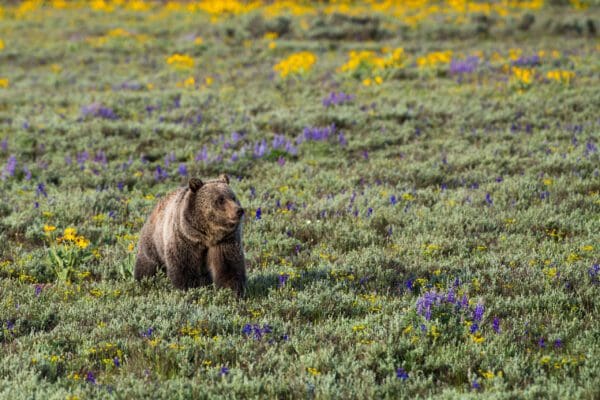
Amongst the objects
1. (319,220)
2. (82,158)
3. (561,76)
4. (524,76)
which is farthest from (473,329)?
(561,76)

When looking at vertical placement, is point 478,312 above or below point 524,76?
below

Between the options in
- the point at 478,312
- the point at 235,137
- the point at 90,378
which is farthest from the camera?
the point at 235,137

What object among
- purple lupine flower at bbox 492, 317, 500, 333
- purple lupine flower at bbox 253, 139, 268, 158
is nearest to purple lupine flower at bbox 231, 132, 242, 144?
purple lupine flower at bbox 253, 139, 268, 158

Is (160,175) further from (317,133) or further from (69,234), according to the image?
(69,234)

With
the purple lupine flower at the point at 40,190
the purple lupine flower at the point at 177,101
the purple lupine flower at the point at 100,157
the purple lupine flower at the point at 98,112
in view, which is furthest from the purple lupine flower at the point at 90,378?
the purple lupine flower at the point at 177,101

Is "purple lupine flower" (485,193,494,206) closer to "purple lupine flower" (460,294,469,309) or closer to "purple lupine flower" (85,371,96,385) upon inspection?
"purple lupine flower" (460,294,469,309)

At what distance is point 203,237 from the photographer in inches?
230

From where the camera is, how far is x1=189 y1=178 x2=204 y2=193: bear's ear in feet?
19.0

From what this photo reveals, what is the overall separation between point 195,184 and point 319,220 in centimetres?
292

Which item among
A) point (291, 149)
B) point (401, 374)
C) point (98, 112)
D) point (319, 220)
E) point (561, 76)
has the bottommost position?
point (319, 220)

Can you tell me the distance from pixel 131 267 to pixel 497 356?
3669 mm

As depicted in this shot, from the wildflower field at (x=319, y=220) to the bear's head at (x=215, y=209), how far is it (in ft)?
2.21

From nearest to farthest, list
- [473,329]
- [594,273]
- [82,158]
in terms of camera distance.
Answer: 1. [473,329]
2. [594,273]
3. [82,158]

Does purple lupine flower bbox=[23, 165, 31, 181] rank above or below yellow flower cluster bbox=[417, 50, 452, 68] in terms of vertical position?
below
